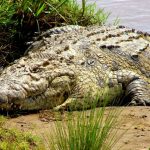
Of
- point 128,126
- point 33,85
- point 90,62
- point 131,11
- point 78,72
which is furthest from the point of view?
point 131,11

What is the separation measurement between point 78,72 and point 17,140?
1944 millimetres

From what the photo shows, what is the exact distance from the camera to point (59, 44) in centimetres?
679

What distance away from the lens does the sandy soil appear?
4.36m

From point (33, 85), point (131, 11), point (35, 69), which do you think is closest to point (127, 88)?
point (35, 69)

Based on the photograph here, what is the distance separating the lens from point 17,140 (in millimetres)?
4332

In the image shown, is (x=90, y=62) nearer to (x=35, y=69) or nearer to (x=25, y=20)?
(x=35, y=69)

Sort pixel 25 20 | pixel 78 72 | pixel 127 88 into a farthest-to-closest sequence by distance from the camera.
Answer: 1. pixel 25 20
2. pixel 127 88
3. pixel 78 72

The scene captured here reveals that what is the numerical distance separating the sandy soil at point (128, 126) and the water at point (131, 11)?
18.2ft

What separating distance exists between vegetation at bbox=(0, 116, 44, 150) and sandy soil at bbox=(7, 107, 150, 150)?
0.10 meters

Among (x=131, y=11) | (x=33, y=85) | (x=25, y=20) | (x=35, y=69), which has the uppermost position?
(x=25, y=20)

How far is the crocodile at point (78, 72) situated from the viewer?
555cm

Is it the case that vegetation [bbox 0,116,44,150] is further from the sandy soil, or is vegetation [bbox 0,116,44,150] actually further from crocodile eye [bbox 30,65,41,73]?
crocodile eye [bbox 30,65,41,73]

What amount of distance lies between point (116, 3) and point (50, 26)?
17.2 ft

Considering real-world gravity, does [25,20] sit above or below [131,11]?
above
